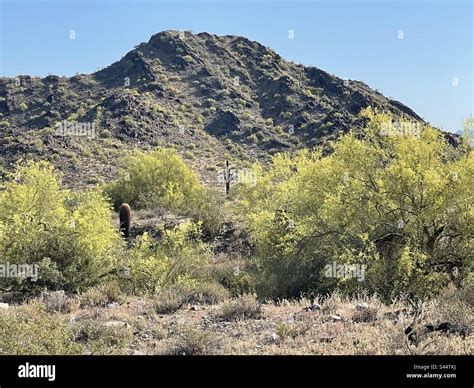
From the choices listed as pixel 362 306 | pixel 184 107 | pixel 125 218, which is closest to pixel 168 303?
pixel 362 306

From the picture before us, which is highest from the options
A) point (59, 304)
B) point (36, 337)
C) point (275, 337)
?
point (36, 337)

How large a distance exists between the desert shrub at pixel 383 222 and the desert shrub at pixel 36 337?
6.11 m

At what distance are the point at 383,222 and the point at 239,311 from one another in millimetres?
5255

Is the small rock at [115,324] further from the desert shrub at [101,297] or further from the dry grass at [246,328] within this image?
the desert shrub at [101,297]

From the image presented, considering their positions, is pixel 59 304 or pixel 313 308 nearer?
pixel 313 308

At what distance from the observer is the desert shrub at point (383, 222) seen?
11.0 meters

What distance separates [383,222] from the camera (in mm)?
11797

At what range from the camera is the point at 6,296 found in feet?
33.6

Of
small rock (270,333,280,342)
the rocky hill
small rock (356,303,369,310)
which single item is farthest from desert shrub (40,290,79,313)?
the rocky hill

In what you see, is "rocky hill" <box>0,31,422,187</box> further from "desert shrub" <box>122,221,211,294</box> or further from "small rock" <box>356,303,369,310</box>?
"small rock" <box>356,303,369,310</box>

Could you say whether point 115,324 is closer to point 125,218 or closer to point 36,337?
point 36,337

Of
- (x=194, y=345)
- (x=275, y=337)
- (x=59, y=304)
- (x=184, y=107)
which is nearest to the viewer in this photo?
(x=194, y=345)
